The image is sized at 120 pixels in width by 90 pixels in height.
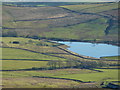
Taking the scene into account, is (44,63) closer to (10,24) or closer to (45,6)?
(10,24)

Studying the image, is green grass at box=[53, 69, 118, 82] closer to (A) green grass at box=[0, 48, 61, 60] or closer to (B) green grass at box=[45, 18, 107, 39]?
(A) green grass at box=[0, 48, 61, 60]

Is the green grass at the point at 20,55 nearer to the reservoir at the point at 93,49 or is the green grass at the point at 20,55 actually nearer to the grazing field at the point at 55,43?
the grazing field at the point at 55,43

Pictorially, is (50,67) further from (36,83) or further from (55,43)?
(55,43)

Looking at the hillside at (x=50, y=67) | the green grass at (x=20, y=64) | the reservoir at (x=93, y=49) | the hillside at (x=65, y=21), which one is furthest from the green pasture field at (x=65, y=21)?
the green grass at (x=20, y=64)

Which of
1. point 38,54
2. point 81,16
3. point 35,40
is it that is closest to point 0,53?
point 38,54

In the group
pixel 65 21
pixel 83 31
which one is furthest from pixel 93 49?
pixel 65 21

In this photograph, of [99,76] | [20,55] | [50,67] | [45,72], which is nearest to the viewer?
[99,76]
